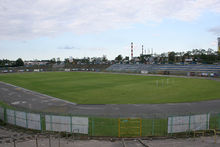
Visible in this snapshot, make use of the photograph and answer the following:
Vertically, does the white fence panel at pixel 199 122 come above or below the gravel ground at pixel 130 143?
above

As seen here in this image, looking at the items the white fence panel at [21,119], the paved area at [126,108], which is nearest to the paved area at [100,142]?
the white fence panel at [21,119]

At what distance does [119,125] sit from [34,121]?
29.8 feet

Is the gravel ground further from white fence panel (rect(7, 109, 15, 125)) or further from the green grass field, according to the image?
the green grass field

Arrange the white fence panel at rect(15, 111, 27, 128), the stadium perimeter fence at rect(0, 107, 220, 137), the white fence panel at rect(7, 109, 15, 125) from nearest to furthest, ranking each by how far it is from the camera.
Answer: the stadium perimeter fence at rect(0, 107, 220, 137) < the white fence panel at rect(15, 111, 27, 128) < the white fence panel at rect(7, 109, 15, 125)

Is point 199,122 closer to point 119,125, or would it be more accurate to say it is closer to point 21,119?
point 119,125

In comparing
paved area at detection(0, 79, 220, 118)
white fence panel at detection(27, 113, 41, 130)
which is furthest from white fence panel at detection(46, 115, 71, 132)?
paved area at detection(0, 79, 220, 118)

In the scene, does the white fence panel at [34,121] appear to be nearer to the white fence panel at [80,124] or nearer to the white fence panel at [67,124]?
the white fence panel at [67,124]

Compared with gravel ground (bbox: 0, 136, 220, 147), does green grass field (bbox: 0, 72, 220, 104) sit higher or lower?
higher

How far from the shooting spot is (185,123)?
16.5 m

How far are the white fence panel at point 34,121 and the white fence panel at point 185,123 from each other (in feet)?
43.5

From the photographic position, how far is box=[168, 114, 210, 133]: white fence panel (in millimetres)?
16266

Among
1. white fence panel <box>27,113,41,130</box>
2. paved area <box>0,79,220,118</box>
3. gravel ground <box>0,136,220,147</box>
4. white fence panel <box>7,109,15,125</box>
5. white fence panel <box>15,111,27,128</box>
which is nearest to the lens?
gravel ground <box>0,136,220,147</box>

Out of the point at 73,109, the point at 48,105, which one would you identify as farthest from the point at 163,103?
the point at 48,105

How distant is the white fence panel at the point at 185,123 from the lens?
16.3 meters
